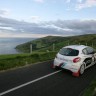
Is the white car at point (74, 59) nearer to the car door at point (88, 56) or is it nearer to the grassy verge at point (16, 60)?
the car door at point (88, 56)

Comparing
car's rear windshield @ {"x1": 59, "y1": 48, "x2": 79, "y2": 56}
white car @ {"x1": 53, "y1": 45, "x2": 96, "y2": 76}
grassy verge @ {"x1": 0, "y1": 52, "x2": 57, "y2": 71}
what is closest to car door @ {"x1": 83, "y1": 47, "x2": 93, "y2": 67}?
white car @ {"x1": 53, "y1": 45, "x2": 96, "y2": 76}

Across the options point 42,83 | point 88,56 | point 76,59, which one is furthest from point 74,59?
point 42,83

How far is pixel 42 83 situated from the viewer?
372 inches

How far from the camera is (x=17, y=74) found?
11.0 m

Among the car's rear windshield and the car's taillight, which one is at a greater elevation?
the car's rear windshield

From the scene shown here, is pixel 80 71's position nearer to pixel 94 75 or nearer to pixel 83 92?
pixel 94 75

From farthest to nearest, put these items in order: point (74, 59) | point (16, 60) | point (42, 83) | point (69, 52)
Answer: point (16, 60)
point (69, 52)
point (74, 59)
point (42, 83)

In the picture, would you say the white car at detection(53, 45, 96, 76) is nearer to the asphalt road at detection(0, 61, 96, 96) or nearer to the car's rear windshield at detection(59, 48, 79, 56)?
the car's rear windshield at detection(59, 48, 79, 56)

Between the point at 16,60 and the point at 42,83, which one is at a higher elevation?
the point at 16,60

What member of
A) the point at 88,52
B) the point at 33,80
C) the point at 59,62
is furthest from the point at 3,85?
the point at 88,52

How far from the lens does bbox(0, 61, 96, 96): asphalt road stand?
26.7ft

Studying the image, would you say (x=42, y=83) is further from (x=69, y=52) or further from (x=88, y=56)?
(x=88, y=56)

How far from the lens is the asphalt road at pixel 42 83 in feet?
26.7

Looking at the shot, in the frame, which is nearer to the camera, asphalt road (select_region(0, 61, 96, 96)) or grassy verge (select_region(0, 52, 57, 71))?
asphalt road (select_region(0, 61, 96, 96))
